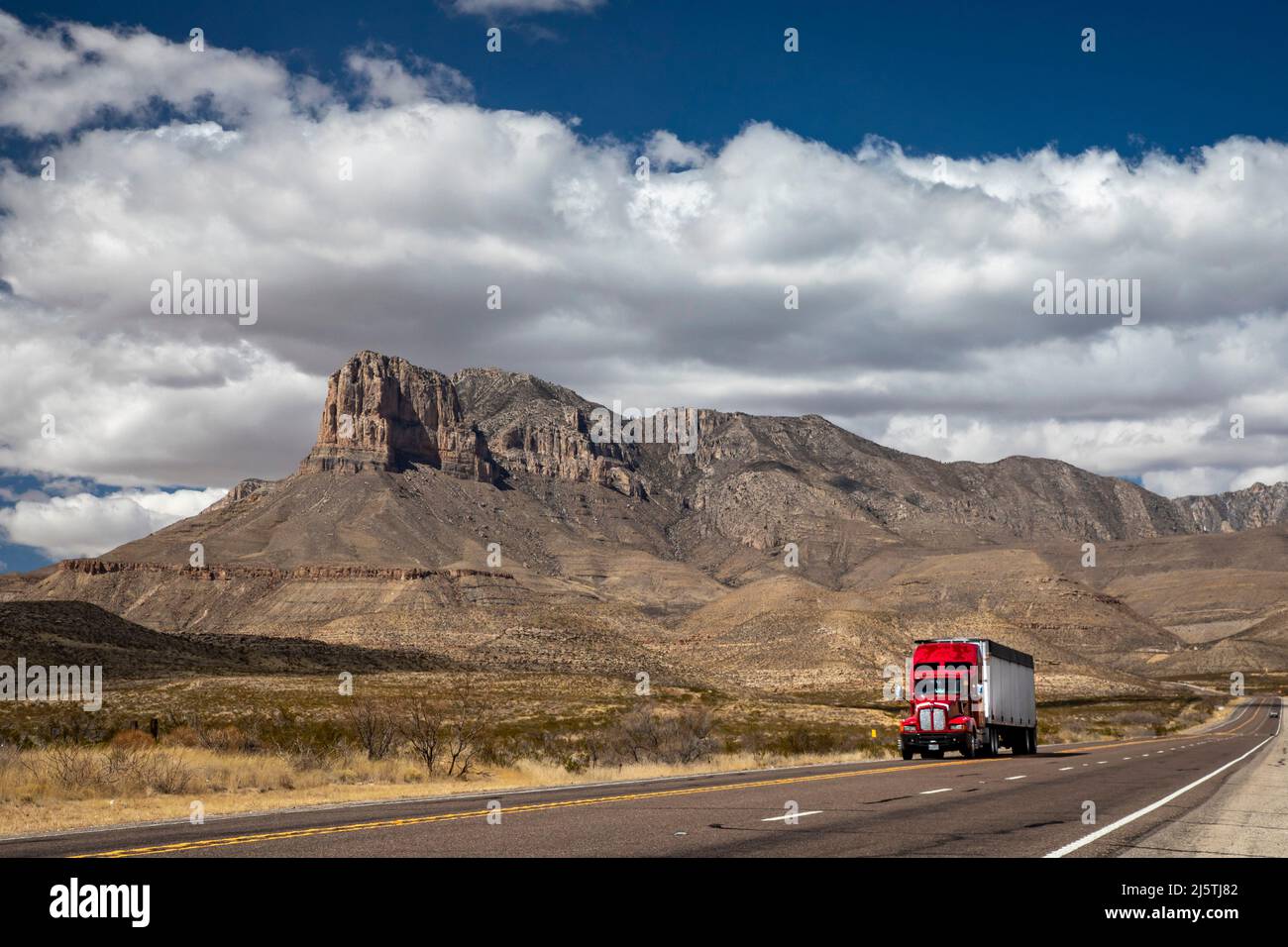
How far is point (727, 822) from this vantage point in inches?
570

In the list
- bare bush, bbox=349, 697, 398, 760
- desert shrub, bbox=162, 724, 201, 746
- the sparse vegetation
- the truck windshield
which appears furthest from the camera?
the truck windshield

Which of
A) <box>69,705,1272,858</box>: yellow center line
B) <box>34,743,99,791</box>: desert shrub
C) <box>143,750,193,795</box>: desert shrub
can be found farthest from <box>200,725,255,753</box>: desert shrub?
<box>69,705,1272,858</box>: yellow center line

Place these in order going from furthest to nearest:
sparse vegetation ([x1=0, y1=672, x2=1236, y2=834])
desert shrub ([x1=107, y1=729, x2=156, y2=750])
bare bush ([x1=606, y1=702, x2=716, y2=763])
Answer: bare bush ([x1=606, y1=702, x2=716, y2=763]), desert shrub ([x1=107, y1=729, x2=156, y2=750]), sparse vegetation ([x1=0, y1=672, x2=1236, y2=834])

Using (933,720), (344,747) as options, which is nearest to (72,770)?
(344,747)

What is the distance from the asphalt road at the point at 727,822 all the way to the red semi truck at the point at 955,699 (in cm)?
961

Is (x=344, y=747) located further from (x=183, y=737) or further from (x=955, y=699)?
(x=955, y=699)

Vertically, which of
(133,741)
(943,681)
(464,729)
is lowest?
(464,729)

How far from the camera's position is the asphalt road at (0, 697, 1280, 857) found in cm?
1193

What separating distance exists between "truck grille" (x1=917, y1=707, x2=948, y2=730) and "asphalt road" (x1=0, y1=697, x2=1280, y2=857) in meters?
9.59

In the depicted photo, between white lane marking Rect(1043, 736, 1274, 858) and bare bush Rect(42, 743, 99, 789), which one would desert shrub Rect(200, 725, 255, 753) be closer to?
bare bush Rect(42, 743, 99, 789)

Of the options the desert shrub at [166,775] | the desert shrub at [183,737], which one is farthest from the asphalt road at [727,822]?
the desert shrub at [183,737]

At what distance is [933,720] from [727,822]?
2088cm

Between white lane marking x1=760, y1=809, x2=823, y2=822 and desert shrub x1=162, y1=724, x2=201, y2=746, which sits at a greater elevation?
white lane marking x1=760, y1=809, x2=823, y2=822
